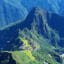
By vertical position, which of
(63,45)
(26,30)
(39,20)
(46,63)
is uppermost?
(39,20)

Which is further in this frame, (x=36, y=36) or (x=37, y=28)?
(x=37, y=28)

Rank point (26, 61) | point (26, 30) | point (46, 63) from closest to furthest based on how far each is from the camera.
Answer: point (26, 61) → point (46, 63) → point (26, 30)

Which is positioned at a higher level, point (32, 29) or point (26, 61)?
point (32, 29)

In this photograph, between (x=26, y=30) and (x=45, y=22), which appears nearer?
(x=26, y=30)

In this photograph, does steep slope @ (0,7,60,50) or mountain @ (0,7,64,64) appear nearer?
mountain @ (0,7,64,64)

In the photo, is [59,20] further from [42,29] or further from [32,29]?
[32,29]

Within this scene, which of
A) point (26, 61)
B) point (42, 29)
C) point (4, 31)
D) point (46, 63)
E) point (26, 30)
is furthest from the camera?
point (4, 31)

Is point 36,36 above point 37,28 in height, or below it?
below

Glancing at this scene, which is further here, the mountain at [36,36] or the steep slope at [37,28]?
the steep slope at [37,28]

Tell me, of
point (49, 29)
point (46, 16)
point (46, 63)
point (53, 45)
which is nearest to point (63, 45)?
point (53, 45)
